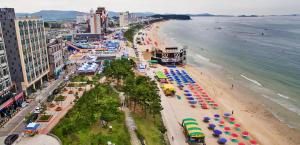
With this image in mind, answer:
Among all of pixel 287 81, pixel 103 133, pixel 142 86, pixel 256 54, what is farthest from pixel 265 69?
pixel 103 133

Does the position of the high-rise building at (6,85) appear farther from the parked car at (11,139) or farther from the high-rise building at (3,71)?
the parked car at (11,139)

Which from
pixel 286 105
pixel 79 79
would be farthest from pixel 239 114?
pixel 79 79

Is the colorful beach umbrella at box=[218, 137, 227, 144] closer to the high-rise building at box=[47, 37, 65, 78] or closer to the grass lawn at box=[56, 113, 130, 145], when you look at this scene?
the grass lawn at box=[56, 113, 130, 145]

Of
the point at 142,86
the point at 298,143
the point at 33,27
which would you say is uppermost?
the point at 33,27

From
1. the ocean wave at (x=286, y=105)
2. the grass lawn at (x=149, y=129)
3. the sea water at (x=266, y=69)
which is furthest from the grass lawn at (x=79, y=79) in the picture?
the ocean wave at (x=286, y=105)

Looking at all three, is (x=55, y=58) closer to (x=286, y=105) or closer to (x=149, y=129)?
(x=149, y=129)

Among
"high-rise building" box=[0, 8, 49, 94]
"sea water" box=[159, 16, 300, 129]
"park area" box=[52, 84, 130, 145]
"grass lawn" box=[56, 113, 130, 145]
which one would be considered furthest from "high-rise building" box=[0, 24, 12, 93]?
"sea water" box=[159, 16, 300, 129]

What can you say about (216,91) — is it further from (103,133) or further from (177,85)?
(103,133)
